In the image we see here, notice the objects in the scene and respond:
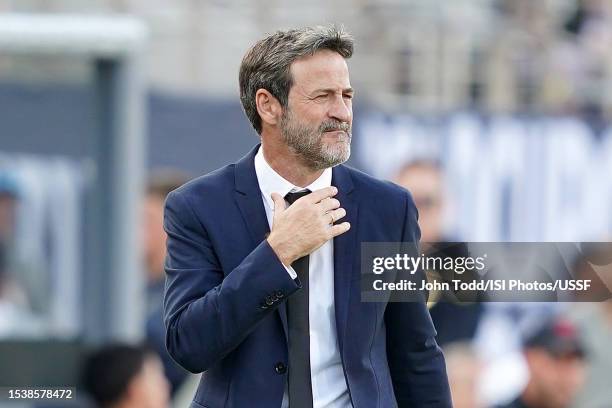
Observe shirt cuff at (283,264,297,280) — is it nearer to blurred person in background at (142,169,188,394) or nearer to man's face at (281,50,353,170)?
man's face at (281,50,353,170)

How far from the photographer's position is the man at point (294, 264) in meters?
3.13

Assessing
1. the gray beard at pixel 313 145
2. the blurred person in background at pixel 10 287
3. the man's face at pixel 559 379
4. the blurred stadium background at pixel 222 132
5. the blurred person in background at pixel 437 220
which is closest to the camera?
the gray beard at pixel 313 145

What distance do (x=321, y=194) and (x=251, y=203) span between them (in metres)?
0.23

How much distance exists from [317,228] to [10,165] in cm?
480

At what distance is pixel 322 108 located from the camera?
325 centimetres

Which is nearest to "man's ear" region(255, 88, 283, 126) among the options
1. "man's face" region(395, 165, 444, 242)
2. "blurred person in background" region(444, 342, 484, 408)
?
"blurred person in background" region(444, 342, 484, 408)

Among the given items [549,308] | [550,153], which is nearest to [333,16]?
[550,153]

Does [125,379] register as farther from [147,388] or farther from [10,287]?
[10,287]

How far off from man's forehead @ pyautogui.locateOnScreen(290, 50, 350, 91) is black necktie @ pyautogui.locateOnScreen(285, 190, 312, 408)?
402 millimetres

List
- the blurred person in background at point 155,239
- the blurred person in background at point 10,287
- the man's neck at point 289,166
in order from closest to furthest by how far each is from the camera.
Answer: the man's neck at point 289,166 < the blurred person in background at point 10,287 < the blurred person in background at point 155,239

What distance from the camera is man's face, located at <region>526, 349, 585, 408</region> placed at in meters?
7.37

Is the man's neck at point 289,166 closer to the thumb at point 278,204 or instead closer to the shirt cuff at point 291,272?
the thumb at point 278,204

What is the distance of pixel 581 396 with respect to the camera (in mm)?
7430

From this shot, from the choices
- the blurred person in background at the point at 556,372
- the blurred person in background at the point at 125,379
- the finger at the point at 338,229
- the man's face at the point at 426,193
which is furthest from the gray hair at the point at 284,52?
the man's face at the point at 426,193
